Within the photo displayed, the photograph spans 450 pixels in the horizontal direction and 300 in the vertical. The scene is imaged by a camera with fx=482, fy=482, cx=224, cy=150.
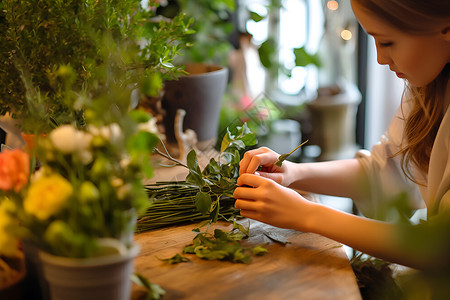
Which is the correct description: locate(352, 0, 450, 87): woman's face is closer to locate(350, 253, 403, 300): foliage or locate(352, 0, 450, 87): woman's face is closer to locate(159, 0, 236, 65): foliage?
locate(350, 253, 403, 300): foliage

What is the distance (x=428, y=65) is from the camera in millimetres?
958

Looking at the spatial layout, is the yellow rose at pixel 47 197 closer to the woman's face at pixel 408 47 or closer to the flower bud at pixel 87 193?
the flower bud at pixel 87 193

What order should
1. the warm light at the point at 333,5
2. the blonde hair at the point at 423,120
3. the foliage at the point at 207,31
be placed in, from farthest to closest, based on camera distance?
the warm light at the point at 333,5
the foliage at the point at 207,31
the blonde hair at the point at 423,120

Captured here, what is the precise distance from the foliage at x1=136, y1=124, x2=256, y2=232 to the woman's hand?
0.08 meters

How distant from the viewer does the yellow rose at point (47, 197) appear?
518 millimetres

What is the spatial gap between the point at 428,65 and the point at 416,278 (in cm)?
76

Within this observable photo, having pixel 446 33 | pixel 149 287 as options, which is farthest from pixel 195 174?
pixel 446 33

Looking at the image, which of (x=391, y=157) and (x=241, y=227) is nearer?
(x=241, y=227)

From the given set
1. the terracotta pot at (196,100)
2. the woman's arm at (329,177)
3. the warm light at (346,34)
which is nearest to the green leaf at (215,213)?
the woman's arm at (329,177)

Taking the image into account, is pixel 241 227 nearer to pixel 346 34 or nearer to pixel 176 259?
pixel 176 259

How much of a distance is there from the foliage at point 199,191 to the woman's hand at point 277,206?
0.08 m

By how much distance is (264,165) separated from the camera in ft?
3.40

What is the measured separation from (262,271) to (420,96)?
2.09ft

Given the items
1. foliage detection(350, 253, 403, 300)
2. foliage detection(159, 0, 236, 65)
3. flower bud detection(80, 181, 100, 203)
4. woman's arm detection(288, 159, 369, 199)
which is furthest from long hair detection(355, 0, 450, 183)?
foliage detection(159, 0, 236, 65)
